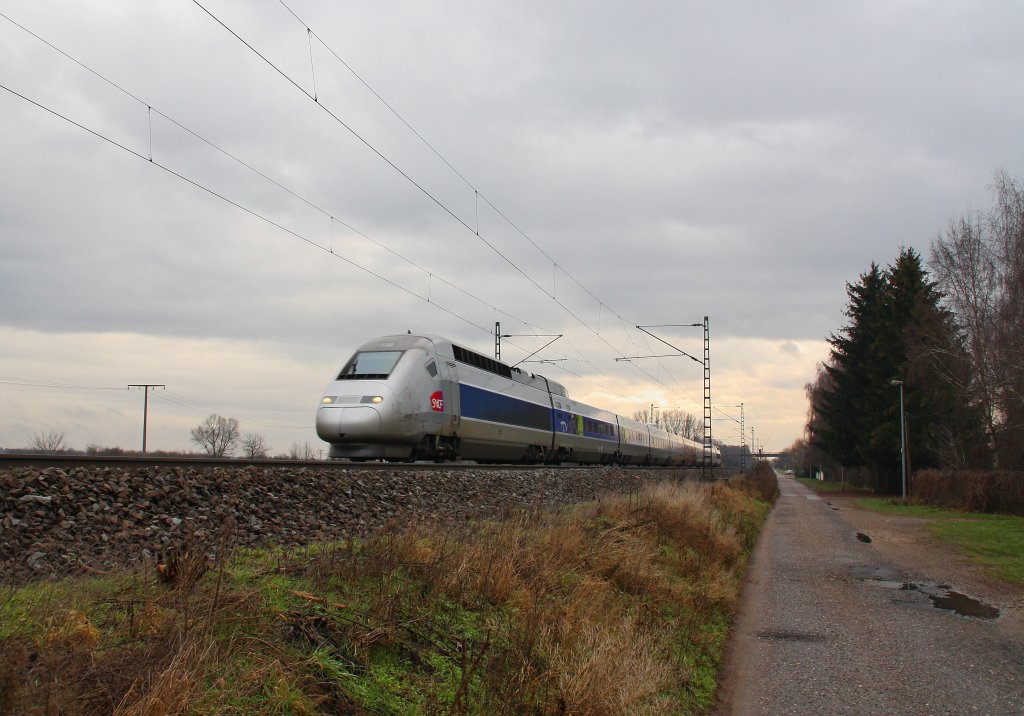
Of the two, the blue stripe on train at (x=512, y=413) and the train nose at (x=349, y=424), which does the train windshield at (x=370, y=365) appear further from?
the blue stripe on train at (x=512, y=413)

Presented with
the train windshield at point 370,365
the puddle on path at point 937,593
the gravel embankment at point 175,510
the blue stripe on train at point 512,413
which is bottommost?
the puddle on path at point 937,593

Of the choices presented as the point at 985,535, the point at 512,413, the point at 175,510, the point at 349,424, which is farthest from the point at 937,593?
the point at 512,413

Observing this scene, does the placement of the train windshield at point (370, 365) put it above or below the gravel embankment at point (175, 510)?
above

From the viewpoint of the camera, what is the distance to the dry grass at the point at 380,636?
4.03 meters

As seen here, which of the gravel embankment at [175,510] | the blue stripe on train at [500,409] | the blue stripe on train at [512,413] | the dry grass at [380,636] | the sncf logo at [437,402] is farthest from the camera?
the blue stripe on train at [512,413]

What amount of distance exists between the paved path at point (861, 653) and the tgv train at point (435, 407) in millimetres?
8308

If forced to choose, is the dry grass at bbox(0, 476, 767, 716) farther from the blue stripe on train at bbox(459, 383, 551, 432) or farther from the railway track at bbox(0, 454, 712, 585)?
the blue stripe on train at bbox(459, 383, 551, 432)

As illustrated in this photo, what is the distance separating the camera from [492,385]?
24.4 m

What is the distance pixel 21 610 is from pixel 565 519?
835cm

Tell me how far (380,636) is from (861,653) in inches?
242

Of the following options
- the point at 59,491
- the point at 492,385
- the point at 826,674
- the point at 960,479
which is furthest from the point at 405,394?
the point at 960,479

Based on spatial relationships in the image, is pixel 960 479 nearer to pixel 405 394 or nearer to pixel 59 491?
pixel 405 394

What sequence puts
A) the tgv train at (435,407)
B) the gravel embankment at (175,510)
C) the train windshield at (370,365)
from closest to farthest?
1. the gravel embankment at (175,510)
2. the tgv train at (435,407)
3. the train windshield at (370,365)

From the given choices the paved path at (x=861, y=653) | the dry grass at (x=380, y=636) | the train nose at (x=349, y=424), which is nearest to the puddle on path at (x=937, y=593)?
the paved path at (x=861, y=653)
